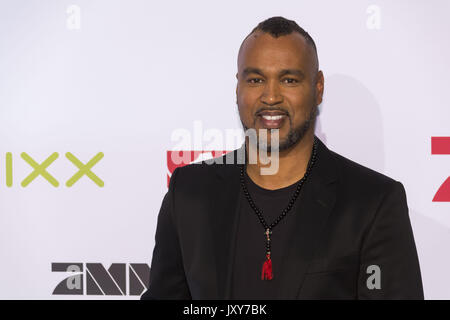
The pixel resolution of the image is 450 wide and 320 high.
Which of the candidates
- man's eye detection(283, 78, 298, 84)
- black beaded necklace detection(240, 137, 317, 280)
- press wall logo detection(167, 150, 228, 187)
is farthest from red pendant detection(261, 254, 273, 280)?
press wall logo detection(167, 150, 228, 187)

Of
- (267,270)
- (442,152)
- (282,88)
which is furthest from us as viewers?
(442,152)

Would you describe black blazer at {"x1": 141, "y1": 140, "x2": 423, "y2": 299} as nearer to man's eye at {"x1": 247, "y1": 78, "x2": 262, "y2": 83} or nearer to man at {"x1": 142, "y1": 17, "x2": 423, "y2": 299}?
man at {"x1": 142, "y1": 17, "x2": 423, "y2": 299}

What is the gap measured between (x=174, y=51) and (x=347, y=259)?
1.39m

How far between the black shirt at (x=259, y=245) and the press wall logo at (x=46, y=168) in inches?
40.8

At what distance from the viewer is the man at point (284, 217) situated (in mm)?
1616

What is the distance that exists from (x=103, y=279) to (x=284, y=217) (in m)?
1.24

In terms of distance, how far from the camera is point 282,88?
174 cm

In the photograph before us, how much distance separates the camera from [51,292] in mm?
2504

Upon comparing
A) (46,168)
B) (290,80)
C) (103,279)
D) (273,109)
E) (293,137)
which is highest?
(290,80)

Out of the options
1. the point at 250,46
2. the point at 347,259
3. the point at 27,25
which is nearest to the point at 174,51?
the point at 250,46

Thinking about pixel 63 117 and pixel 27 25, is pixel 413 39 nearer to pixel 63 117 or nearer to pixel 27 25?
pixel 63 117

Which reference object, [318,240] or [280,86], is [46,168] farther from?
[318,240]

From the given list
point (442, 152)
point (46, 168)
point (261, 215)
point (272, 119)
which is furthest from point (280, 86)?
point (46, 168)

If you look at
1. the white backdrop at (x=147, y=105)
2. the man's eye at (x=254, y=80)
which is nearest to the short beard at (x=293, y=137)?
the man's eye at (x=254, y=80)
